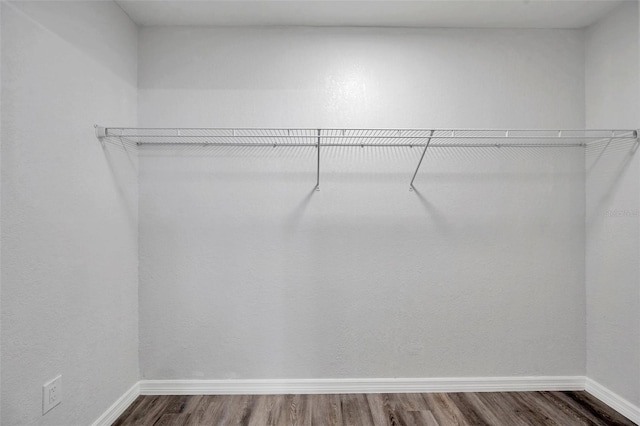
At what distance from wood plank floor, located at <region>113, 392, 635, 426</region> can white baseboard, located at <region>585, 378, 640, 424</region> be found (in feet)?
0.12

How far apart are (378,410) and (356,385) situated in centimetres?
21

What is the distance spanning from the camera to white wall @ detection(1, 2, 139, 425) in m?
1.20

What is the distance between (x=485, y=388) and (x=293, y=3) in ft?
8.47

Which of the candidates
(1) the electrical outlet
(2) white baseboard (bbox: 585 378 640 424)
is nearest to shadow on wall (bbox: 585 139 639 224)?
(2) white baseboard (bbox: 585 378 640 424)

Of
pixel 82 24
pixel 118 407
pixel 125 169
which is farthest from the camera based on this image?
pixel 125 169

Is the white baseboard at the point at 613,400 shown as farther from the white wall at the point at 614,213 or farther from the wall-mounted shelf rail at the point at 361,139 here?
the wall-mounted shelf rail at the point at 361,139

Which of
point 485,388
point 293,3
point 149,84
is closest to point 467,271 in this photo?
point 485,388

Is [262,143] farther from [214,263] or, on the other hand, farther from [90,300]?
[90,300]

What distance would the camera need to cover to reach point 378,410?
5.92 feet

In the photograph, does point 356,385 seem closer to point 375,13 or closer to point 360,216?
point 360,216

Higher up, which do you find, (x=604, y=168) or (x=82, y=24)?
(x=82, y=24)

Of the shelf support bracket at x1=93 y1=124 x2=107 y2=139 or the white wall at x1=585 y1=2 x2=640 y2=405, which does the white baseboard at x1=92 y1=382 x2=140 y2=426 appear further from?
the white wall at x1=585 y1=2 x2=640 y2=405

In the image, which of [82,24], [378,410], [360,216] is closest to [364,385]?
[378,410]

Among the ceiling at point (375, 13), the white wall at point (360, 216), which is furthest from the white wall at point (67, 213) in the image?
the ceiling at point (375, 13)
